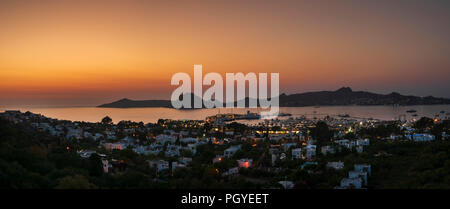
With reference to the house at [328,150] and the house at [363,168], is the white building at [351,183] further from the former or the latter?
the house at [328,150]

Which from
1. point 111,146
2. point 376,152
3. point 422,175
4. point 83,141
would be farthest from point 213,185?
point 83,141

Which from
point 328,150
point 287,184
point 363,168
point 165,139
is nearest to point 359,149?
point 328,150

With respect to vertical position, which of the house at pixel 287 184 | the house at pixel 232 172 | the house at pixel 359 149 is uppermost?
the house at pixel 359 149

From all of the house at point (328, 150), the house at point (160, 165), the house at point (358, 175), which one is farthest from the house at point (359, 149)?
the house at point (160, 165)

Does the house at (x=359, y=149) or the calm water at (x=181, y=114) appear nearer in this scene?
the house at (x=359, y=149)

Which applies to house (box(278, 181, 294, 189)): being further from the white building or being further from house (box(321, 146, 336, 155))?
house (box(321, 146, 336, 155))

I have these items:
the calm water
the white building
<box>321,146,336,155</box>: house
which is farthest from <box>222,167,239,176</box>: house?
the calm water

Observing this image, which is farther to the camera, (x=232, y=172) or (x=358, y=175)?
(x=232, y=172)

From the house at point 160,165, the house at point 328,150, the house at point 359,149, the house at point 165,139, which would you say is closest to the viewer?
the house at point 160,165

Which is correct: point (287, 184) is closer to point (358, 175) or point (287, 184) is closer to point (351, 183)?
point (351, 183)
